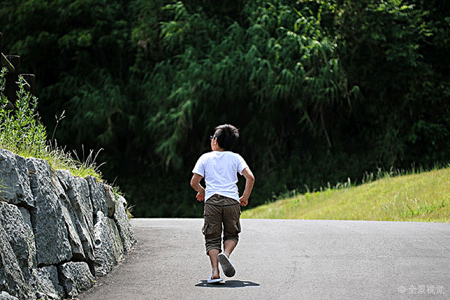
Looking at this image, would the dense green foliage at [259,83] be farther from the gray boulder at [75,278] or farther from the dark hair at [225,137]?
the gray boulder at [75,278]

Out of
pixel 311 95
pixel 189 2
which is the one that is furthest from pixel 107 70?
pixel 311 95

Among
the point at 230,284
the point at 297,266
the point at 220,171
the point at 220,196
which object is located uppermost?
the point at 220,171

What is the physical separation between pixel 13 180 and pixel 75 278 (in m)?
1.40

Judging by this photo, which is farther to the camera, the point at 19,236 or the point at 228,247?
the point at 228,247

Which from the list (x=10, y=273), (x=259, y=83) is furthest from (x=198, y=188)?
(x=259, y=83)

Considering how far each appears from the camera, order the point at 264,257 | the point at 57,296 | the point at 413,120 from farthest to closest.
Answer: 1. the point at 413,120
2. the point at 264,257
3. the point at 57,296

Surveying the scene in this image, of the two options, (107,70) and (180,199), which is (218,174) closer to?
(180,199)

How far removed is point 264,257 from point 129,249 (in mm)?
1942

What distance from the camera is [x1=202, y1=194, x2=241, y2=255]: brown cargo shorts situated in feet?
22.8

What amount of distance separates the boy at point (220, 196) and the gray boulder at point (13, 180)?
6.75ft

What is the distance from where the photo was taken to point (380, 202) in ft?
56.1

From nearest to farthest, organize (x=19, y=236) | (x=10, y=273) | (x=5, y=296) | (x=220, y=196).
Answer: (x=5, y=296) < (x=10, y=273) < (x=19, y=236) < (x=220, y=196)

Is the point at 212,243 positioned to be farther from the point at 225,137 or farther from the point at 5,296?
the point at 5,296

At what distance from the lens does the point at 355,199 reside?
1825 centimetres
